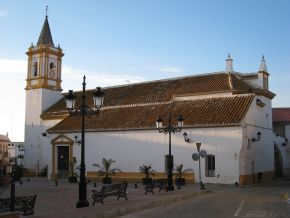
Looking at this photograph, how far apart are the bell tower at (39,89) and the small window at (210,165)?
2088 cm

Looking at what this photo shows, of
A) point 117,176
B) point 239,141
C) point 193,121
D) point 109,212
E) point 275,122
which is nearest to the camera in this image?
point 109,212

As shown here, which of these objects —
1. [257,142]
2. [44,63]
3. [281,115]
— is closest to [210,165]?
[257,142]

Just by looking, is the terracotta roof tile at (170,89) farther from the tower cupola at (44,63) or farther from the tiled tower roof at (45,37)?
the tiled tower roof at (45,37)

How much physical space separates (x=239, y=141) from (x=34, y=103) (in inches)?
1035

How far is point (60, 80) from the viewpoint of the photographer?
49.0 m

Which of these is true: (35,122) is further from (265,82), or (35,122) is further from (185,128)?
(265,82)

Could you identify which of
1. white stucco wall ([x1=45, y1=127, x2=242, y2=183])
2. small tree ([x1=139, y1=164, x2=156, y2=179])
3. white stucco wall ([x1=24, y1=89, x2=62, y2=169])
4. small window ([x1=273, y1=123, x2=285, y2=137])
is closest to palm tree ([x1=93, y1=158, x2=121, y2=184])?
white stucco wall ([x1=45, y1=127, x2=242, y2=183])

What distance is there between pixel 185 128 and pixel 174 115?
1.91 metres

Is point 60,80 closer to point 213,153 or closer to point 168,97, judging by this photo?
point 168,97

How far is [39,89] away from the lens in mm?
46844

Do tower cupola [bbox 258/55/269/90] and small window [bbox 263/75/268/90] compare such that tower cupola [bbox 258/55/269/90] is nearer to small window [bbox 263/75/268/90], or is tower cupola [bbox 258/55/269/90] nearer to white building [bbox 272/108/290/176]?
small window [bbox 263/75/268/90]

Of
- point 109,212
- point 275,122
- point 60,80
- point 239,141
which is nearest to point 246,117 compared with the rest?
point 239,141

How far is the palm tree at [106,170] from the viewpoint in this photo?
33.9m

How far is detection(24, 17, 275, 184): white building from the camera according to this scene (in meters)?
30.7
